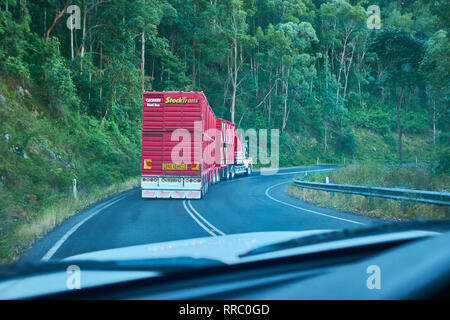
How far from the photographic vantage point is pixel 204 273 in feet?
5.83

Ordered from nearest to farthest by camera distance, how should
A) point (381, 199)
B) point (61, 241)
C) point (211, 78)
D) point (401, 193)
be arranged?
point (61, 241), point (401, 193), point (381, 199), point (211, 78)

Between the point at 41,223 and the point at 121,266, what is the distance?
9.04m

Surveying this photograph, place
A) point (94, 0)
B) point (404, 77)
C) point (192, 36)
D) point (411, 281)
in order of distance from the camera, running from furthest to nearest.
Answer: point (192, 36) < point (404, 77) < point (94, 0) < point (411, 281)

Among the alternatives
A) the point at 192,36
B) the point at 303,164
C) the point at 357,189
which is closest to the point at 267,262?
the point at 357,189

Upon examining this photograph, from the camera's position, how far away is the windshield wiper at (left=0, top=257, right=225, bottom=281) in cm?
182

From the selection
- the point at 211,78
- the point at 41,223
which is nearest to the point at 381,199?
the point at 41,223

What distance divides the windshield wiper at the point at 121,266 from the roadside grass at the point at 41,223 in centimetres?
552

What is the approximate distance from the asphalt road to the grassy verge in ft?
3.15

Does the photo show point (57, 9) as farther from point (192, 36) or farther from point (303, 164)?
point (303, 164)

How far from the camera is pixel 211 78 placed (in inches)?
2030

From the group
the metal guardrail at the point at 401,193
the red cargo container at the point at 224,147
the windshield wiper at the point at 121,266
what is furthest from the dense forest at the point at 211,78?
the metal guardrail at the point at 401,193

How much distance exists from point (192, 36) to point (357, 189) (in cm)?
3876

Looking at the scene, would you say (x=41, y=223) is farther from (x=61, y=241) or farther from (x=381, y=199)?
(x=381, y=199)

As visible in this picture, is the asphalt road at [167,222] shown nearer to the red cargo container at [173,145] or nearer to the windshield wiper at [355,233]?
the red cargo container at [173,145]
